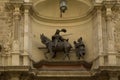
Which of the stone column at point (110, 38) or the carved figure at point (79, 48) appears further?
the carved figure at point (79, 48)

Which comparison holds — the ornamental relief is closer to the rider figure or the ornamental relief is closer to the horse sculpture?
the horse sculpture

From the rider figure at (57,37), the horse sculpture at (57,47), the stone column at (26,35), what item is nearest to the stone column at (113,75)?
the horse sculpture at (57,47)

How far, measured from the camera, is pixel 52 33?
66.3 ft

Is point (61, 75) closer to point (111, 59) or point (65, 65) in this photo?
point (65, 65)

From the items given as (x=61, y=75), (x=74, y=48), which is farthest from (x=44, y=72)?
(x=74, y=48)

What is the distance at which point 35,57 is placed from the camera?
1936 centimetres

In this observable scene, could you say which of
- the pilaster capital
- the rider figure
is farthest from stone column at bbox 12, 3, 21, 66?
the pilaster capital

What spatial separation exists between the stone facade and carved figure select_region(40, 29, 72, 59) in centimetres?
36

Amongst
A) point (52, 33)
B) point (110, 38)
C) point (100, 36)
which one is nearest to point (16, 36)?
point (52, 33)

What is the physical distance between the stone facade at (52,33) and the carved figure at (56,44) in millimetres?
365

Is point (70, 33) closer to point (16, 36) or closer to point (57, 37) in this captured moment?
point (57, 37)

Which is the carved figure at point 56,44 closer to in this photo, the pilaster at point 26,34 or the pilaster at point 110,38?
the pilaster at point 26,34

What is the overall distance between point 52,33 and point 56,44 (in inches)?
42.9

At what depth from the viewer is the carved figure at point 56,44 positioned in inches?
756
